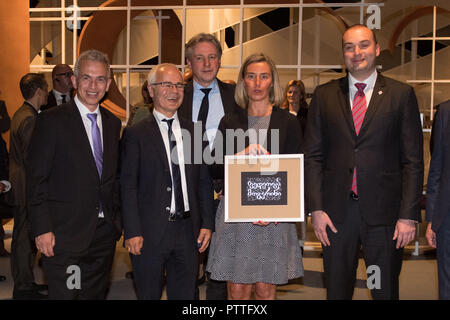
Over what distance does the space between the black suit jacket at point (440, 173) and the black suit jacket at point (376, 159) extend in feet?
0.30

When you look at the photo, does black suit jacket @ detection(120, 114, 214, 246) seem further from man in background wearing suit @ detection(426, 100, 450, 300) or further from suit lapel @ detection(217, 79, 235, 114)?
man in background wearing suit @ detection(426, 100, 450, 300)

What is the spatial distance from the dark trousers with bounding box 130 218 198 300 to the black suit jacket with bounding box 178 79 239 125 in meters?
0.87

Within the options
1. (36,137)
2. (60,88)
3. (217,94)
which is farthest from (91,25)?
(36,137)

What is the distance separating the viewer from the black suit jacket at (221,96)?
3.54m

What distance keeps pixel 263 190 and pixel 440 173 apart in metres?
0.99

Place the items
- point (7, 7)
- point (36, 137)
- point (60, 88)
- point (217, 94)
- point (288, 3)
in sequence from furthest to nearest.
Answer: point (7, 7)
point (288, 3)
point (60, 88)
point (217, 94)
point (36, 137)

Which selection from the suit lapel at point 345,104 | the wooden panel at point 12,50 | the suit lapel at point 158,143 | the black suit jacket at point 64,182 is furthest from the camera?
the wooden panel at point 12,50

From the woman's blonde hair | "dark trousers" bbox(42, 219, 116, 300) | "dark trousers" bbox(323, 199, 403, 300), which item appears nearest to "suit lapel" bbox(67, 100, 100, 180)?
"dark trousers" bbox(42, 219, 116, 300)

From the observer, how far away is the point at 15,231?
15.5 feet

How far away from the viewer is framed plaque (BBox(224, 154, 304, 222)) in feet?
9.90

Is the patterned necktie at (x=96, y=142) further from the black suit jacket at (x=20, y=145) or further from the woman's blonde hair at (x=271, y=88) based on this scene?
the black suit jacket at (x=20, y=145)

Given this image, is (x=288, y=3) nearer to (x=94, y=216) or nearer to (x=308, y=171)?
(x=308, y=171)

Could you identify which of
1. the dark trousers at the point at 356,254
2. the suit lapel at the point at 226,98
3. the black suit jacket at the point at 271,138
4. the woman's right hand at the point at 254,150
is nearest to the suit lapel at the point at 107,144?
the black suit jacket at the point at 271,138

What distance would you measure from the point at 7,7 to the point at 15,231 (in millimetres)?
4201
